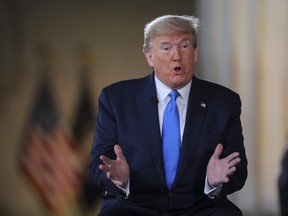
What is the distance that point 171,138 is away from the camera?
3.20 metres

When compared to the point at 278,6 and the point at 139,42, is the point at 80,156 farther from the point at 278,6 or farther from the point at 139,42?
the point at 278,6

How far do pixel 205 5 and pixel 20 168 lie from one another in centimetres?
211

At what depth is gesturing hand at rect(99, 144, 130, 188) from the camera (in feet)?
9.82

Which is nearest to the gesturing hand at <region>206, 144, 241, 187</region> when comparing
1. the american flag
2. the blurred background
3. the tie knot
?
the tie knot

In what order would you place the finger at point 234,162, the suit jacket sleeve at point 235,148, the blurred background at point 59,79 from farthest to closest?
the blurred background at point 59,79
the suit jacket sleeve at point 235,148
the finger at point 234,162

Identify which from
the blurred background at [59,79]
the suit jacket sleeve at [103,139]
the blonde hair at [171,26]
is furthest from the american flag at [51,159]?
the blonde hair at [171,26]

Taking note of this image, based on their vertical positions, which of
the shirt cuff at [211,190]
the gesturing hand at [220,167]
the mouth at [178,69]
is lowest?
the shirt cuff at [211,190]

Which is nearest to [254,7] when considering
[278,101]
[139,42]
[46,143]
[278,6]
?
[278,6]

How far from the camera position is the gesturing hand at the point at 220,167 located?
3000 millimetres

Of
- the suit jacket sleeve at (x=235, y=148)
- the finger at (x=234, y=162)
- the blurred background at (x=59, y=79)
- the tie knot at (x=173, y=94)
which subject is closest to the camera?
the finger at (x=234, y=162)

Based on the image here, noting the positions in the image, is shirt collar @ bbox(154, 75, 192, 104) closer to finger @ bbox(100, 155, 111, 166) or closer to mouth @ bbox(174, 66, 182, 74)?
mouth @ bbox(174, 66, 182, 74)

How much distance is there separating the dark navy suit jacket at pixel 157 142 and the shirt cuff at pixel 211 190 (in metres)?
0.02


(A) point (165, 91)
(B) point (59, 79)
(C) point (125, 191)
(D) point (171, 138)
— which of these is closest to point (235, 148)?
(D) point (171, 138)

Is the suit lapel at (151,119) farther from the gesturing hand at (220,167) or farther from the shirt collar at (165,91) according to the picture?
the gesturing hand at (220,167)
